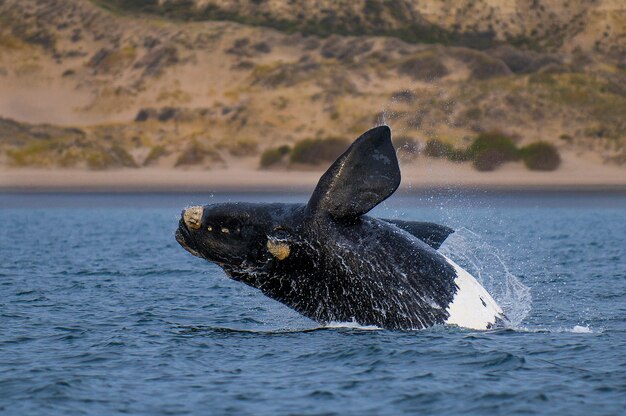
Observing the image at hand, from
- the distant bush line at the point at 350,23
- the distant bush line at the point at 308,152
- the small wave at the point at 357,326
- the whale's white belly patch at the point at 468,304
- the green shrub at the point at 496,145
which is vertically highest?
the distant bush line at the point at 350,23

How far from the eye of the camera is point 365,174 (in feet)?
38.3

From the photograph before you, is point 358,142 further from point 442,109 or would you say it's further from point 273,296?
point 442,109

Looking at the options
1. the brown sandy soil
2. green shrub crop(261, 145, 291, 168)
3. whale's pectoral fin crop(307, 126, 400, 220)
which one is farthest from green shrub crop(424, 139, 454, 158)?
whale's pectoral fin crop(307, 126, 400, 220)

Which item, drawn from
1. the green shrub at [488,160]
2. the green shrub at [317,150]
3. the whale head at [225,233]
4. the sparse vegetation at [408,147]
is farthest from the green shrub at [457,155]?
the whale head at [225,233]

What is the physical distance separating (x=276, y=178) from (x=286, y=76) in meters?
19.2

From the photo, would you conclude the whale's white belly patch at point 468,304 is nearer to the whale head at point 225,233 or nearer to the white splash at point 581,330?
the white splash at point 581,330

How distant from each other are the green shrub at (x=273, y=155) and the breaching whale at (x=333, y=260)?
56.6 m

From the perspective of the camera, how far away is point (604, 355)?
41.8 ft

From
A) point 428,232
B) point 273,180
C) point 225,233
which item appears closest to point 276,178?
point 273,180

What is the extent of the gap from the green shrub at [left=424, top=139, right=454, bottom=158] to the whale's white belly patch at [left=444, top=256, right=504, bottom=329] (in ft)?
171

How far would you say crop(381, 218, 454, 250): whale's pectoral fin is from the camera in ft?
43.3

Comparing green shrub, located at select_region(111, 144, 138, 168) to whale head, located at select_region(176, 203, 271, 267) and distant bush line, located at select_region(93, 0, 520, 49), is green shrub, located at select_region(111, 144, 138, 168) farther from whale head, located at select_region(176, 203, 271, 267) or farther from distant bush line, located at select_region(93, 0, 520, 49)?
whale head, located at select_region(176, 203, 271, 267)

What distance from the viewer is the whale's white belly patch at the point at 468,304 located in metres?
12.8

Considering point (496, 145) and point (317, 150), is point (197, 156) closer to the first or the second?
point (317, 150)
